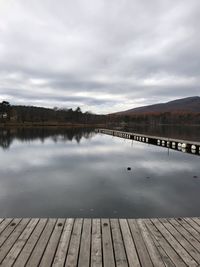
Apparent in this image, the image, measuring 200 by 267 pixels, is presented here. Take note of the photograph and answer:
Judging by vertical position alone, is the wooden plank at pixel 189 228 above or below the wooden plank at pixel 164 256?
below

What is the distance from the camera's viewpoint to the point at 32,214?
6738 mm

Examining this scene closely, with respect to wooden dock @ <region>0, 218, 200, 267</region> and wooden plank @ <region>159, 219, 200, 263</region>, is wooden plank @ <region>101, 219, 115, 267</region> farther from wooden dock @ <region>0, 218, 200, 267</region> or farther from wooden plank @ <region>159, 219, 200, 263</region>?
wooden plank @ <region>159, 219, 200, 263</region>

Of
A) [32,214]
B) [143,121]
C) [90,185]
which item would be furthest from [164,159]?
[143,121]

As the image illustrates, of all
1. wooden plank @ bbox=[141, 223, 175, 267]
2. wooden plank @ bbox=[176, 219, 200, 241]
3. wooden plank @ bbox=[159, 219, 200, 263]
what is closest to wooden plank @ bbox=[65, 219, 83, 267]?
wooden plank @ bbox=[141, 223, 175, 267]

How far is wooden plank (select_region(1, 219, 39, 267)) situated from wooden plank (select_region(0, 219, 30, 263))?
6 cm

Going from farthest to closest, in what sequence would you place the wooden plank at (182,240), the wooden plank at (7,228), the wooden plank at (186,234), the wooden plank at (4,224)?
1. the wooden plank at (4,224)
2. the wooden plank at (7,228)
3. the wooden plank at (186,234)
4. the wooden plank at (182,240)

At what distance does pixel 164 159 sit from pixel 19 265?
14997 millimetres

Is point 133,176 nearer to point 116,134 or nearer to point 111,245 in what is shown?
point 111,245

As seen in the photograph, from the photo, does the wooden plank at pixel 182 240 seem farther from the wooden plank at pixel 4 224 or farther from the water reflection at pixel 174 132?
the water reflection at pixel 174 132

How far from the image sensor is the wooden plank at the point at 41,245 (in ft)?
9.49

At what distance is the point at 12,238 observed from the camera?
11.6ft

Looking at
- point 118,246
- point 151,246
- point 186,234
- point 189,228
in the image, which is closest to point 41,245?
point 118,246

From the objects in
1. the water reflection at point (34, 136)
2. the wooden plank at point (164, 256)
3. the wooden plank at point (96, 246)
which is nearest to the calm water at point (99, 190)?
the wooden plank at point (96, 246)

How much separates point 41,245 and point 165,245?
6.23 ft
